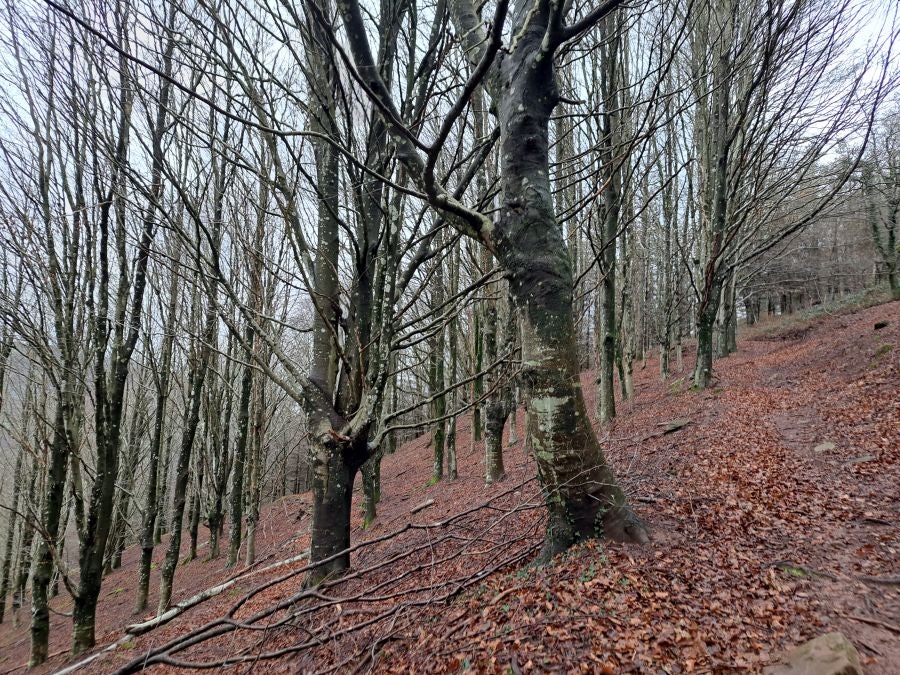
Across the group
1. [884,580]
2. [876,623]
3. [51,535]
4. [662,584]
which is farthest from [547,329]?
[51,535]

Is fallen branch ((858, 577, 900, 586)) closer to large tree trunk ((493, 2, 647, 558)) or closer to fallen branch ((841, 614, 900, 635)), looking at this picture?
fallen branch ((841, 614, 900, 635))

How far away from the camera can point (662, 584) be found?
214 centimetres

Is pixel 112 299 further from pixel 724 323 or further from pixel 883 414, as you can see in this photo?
pixel 724 323

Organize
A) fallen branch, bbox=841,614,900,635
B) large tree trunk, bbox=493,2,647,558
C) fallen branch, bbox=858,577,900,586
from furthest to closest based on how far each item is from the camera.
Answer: large tree trunk, bbox=493,2,647,558 < fallen branch, bbox=858,577,900,586 < fallen branch, bbox=841,614,900,635

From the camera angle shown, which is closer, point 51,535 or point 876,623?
point 876,623

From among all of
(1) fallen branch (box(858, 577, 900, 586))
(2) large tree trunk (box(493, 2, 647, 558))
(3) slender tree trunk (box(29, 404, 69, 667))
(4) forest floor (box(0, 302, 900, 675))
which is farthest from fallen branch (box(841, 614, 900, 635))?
(3) slender tree trunk (box(29, 404, 69, 667))

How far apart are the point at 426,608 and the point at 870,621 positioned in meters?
2.35

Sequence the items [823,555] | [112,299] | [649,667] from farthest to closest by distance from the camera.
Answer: [112,299], [823,555], [649,667]

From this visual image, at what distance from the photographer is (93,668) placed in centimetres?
422

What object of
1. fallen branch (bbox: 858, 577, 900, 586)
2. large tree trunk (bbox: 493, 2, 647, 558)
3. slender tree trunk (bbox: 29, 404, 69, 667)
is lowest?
slender tree trunk (bbox: 29, 404, 69, 667)

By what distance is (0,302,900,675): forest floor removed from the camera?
1.79m

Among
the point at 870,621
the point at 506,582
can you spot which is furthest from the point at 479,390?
the point at 870,621

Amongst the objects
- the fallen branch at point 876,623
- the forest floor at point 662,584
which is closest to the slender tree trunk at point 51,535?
the forest floor at point 662,584

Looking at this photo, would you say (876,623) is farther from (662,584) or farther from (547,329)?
(547,329)
